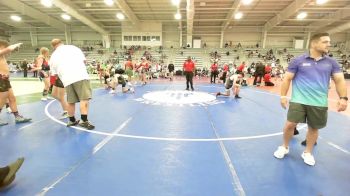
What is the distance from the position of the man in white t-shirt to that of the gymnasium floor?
64 centimetres

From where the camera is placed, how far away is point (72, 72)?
4754 millimetres

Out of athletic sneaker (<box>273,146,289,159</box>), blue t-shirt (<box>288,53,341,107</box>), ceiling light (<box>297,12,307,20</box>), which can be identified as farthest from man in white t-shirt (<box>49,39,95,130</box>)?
ceiling light (<box>297,12,307,20</box>)

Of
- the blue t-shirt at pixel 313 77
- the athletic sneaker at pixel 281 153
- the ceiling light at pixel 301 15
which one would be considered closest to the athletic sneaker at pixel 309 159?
the athletic sneaker at pixel 281 153

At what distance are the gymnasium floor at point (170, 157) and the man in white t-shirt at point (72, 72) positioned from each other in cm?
64

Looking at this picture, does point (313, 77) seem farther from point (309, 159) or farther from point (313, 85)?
point (309, 159)

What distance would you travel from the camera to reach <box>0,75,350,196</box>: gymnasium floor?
2.72m

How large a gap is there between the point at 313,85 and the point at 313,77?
0.11 meters

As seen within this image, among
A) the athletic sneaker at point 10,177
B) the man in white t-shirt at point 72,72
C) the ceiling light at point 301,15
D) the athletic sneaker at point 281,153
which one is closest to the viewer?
the athletic sneaker at point 10,177

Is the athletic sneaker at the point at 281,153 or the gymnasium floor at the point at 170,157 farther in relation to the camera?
the athletic sneaker at the point at 281,153

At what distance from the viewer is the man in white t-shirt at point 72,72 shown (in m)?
4.73

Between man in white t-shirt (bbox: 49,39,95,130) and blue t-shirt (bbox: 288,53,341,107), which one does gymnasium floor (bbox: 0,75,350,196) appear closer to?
man in white t-shirt (bbox: 49,39,95,130)

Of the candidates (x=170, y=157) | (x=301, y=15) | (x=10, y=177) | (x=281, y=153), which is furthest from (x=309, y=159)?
(x=301, y=15)

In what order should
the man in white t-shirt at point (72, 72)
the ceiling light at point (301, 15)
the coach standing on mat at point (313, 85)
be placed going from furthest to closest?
the ceiling light at point (301, 15)
the man in white t-shirt at point (72, 72)
the coach standing on mat at point (313, 85)

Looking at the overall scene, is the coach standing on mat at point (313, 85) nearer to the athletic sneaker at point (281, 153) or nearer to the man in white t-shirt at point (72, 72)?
the athletic sneaker at point (281, 153)
